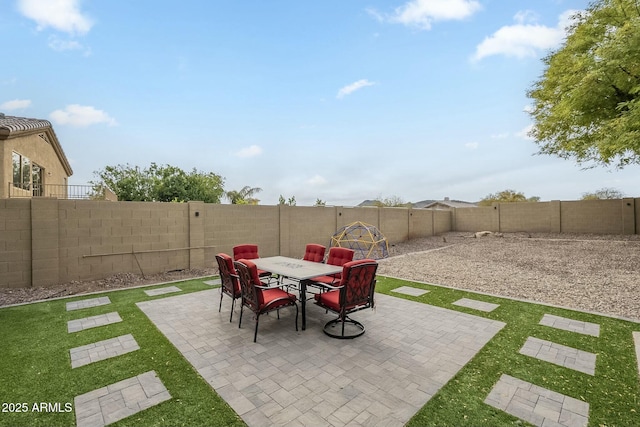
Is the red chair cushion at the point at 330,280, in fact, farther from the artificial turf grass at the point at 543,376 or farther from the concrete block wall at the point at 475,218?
the concrete block wall at the point at 475,218

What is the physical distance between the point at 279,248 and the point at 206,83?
6745 millimetres

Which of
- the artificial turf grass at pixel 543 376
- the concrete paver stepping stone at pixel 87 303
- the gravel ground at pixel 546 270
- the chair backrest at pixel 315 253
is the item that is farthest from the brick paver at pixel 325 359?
the gravel ground at pixel 546 270

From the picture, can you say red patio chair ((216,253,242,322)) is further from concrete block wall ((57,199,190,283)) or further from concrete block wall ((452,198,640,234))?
concrete block wall ((452,198,640,234))

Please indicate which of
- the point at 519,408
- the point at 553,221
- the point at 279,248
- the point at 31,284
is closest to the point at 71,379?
the point at 519,408

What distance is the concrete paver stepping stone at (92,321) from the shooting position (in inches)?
171

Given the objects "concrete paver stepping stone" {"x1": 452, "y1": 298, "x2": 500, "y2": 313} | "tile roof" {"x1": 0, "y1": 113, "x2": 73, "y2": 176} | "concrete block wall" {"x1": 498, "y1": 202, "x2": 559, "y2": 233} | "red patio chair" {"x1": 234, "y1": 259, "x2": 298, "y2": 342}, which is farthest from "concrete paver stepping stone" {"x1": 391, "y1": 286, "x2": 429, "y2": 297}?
"concrete block wall" {"x1": 498, "y1": 202, "x2": 559, "y2": 233}

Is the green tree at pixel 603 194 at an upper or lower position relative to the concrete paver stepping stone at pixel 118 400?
upper

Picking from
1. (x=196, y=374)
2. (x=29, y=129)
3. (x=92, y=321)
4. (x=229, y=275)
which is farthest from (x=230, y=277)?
(x=29, y=129)

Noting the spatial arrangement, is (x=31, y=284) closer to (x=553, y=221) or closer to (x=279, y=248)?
(x=279, y=248)

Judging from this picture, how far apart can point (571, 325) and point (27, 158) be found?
1600 cm

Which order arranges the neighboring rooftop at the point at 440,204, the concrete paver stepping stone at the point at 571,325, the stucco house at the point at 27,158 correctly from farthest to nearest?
the neighboring rooftop at the point at 440,204, the stucco house at the point at 27,158, the concrete paver stepping stone at the point at 571,325

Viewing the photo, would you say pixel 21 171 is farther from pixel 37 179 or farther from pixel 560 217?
pixel 560 217

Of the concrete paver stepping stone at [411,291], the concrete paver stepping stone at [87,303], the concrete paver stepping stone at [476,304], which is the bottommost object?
the concrete paver stepping stone at [476,304]

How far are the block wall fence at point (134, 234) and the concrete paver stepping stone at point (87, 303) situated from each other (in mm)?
1610
